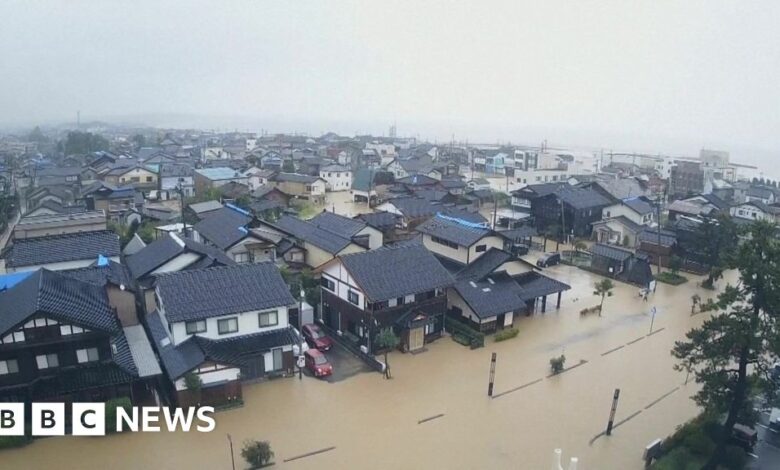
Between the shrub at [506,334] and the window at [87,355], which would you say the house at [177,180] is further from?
the shrub at [506,334]

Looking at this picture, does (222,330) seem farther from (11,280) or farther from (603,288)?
(603,288)

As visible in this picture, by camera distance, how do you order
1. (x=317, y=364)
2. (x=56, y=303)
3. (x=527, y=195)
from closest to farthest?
(x=56, y=303) → (x=317, y=364) → (x=527, y=195)

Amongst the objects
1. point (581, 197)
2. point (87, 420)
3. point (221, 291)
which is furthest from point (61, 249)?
point (581, 197)

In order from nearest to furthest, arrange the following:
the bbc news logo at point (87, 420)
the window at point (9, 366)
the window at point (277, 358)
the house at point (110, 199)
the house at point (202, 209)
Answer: the bbc news logo at point (87, 420), the window at point (9, 366), the window at point (277, 358), the house at point (202, 209), the house at point (110, 199)

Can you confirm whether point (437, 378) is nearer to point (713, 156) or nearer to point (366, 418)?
point (366, 418)

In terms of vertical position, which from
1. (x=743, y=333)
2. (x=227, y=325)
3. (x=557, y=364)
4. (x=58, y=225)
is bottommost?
(x=557, y=364)

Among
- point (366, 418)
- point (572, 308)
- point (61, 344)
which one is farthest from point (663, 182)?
point (61, 344)

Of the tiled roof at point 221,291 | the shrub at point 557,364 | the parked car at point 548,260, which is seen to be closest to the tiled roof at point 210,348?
the tiled roof at point 221,291
